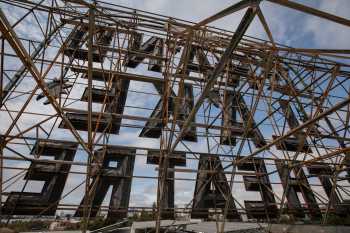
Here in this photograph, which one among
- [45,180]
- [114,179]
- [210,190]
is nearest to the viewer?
[45,180]

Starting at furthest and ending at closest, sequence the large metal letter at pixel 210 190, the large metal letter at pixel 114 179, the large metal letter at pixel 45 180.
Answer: the large metal letter at pixel 210 190 < the large metal letter at pixel 114 179 < the large metal letter at pixel 45 180

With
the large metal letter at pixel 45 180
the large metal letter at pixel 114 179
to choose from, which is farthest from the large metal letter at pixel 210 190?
the large metal letter at pixel 45 180

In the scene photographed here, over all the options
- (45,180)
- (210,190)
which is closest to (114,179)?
(45,180)

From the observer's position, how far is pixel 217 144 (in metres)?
11.7

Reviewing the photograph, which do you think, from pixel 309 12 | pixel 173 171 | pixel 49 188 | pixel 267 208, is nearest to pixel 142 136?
pixel 173 171

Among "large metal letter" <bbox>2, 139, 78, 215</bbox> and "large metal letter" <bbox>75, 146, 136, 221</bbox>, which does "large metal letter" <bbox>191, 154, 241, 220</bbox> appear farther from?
"large metal letter" <bbox>2, 139, 78, 215</bbox>

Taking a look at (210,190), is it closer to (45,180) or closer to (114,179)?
(114,179)

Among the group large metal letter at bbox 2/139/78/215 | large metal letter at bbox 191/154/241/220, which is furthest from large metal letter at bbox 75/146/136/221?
large metal letter at bbox 191/154/241/220

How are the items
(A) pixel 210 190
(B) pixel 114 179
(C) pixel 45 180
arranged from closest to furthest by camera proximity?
(C) pixel 45 180 → (B) pixel 114 179 → (A) pixel 210 190

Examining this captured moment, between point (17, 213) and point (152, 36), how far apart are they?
961 cm

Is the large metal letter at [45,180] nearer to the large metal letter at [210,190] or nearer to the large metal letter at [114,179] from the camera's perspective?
the large metal letter at [114,179]

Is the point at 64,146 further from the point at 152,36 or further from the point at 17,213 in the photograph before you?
the point at 152,36

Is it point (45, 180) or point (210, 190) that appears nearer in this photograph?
point (45, 180)

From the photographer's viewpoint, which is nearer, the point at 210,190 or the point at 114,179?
the point at 114,179
